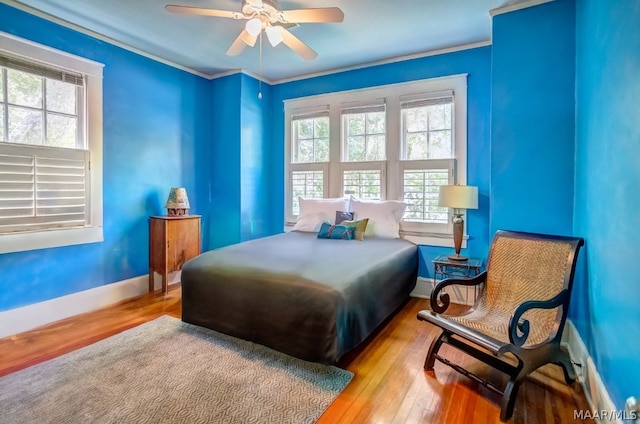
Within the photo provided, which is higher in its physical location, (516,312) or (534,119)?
(534,119)

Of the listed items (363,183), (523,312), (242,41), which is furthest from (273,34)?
(523,312)

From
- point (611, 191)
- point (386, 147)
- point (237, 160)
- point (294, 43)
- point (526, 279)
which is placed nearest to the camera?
point (611, 191)

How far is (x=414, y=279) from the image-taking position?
354 centimetres

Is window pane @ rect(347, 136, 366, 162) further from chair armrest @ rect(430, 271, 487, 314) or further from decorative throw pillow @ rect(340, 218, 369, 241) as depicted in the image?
chair armrest @ rect(430, 271, 487, 314)

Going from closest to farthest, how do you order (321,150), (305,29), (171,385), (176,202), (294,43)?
1. (171,385)
2. (294,43)
3. (305,29)
4. (176,202)
5. (321,150)

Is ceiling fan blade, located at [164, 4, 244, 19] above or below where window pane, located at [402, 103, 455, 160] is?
above

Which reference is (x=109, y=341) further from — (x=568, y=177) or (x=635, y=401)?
(x=568, y=177)

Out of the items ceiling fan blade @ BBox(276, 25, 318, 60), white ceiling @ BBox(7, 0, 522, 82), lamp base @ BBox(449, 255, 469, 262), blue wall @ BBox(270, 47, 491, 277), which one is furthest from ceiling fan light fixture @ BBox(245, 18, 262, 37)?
lamp base @ BBox(449, 255, 469, 262)

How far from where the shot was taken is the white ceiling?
273cm

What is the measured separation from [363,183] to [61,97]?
3.23 metres

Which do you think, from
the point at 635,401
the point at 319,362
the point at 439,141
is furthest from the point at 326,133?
the point at 635,401

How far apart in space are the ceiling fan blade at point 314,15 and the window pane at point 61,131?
7.57ft

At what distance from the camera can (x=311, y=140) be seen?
14.9 ft

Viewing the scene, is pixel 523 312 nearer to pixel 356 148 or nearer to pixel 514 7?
pixel 514 7
